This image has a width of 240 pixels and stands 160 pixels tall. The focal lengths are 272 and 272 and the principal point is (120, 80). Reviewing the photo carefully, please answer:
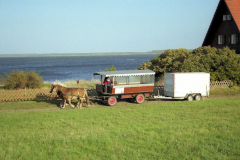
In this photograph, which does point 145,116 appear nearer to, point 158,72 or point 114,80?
point 114,80

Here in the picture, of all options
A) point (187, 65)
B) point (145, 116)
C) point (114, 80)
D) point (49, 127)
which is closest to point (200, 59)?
point (187, 65)

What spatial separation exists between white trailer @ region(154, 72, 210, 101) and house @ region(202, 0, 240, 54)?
12824mm

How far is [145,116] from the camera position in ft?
49.9

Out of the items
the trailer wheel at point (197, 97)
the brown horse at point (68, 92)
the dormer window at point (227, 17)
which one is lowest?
the trailer wheel at point (197, 97)

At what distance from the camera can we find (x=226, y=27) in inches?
1344

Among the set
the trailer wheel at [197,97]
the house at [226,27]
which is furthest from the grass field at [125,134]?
the house at [226,27]

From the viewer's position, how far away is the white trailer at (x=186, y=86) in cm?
2120

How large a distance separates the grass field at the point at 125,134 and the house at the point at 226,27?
59.2ft

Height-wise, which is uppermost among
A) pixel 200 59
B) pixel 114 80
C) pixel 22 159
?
pixel 200 59

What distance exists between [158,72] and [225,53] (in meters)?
9.36

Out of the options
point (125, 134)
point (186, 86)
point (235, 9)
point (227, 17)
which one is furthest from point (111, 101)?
point (227, 17)

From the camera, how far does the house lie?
32.0 m

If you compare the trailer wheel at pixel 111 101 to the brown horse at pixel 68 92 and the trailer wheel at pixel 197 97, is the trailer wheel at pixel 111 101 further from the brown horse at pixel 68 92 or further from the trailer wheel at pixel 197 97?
the trailer wheel at pixel 197 97

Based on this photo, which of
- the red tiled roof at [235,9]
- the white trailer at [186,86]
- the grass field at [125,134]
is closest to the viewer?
the grass field at [125,134]
